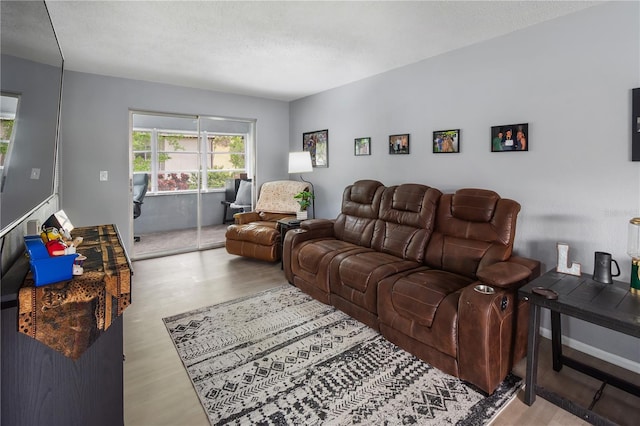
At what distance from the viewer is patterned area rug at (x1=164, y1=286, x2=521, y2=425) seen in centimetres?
180

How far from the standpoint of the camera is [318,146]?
5129 millimetres

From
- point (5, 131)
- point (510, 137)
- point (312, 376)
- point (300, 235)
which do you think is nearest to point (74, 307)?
point (5, 131)

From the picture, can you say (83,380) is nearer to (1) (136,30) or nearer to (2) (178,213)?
(1) (136,30)

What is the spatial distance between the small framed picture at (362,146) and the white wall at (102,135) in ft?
7.99

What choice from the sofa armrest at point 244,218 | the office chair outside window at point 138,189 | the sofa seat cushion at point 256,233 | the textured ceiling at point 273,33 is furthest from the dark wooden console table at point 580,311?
A: the office chair outside window at point 138,189

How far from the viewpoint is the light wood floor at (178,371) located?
1792 millimetres

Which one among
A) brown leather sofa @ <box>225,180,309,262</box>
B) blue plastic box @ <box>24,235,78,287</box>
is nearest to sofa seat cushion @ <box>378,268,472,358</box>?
blue plastic box @ <box>24,235,78,287</box>

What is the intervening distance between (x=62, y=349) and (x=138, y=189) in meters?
4.09

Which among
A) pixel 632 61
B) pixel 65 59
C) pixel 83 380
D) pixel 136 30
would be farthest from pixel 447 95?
pixel 65 59

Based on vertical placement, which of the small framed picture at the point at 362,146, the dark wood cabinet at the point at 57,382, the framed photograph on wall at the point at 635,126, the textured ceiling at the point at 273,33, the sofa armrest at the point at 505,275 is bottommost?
the dark wood cabinet at the point at 57,382

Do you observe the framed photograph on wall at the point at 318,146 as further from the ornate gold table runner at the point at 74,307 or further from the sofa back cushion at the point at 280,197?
the ornate gold table runner at the point at 74,307

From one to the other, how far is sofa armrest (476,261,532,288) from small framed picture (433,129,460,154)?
1.44 meters

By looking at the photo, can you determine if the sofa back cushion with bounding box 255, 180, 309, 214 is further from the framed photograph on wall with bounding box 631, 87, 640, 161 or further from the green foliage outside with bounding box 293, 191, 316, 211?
the framed photograph on wall with bounding box 631, 87, 640, 161

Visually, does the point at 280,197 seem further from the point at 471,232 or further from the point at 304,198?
the point at 471,232
